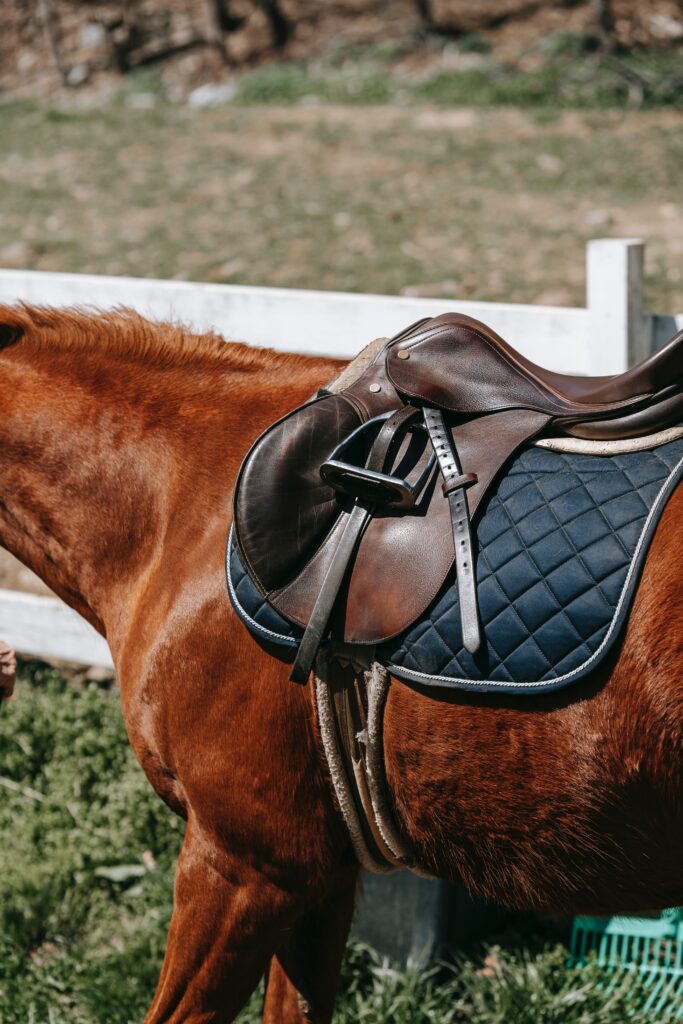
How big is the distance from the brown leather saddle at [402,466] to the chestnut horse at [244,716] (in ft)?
0.49

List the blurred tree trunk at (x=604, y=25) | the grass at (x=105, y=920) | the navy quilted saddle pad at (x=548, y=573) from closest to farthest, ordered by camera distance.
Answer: the navy quilted saddle pad at (x=548, y=573)
the grass at (x=105, y=920)
the blurred tree trunk at (x=604, y=25)

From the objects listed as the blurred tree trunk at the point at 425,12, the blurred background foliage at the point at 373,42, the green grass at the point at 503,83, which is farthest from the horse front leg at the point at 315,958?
the blurred tree trunk at the point at 425,12

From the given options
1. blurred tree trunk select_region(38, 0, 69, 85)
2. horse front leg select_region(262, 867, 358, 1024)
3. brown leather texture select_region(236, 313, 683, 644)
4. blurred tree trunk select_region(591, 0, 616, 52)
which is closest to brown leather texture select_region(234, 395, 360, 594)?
brown leather texture select_region(236, 313, 683, 644)

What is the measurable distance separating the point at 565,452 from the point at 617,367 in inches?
56.1

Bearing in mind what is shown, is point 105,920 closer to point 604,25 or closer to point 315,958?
point 315,958

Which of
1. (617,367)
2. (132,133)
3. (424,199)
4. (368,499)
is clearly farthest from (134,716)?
(132,133)

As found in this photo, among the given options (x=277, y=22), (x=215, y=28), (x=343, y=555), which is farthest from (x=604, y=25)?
(x=343, y=555)

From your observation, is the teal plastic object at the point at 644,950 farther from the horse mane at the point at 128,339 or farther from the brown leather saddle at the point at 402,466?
the horse mane at the point at 128,339

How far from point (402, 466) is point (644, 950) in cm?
183

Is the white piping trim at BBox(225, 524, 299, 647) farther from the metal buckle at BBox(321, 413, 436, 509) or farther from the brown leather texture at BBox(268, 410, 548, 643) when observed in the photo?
the metal buckle at BBox(321, 413, 436, 509)

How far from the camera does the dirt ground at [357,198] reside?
764 centimetres

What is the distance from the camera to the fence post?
3.14 metres

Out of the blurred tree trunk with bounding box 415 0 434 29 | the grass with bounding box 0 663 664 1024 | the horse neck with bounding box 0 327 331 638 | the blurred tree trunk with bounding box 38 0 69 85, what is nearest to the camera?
the horse neck with bounding box 0 327 331 638

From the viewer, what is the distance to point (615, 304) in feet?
10.4
